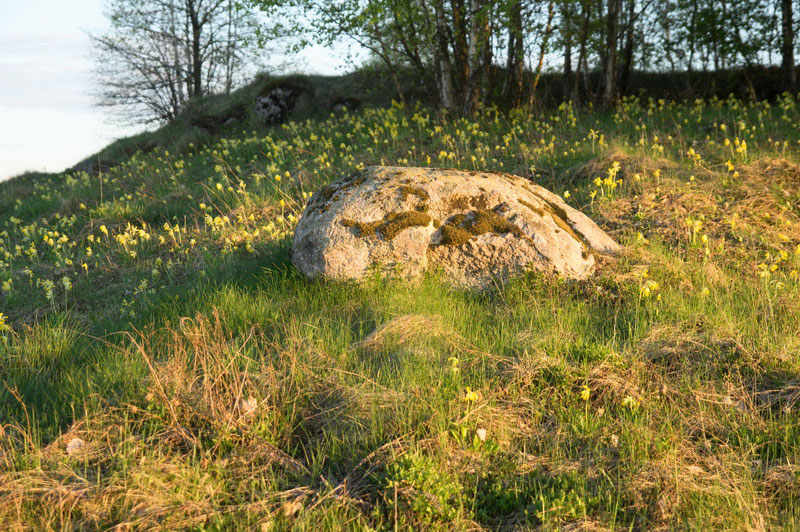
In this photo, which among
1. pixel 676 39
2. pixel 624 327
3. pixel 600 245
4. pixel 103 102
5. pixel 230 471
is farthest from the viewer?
pixel 103 102

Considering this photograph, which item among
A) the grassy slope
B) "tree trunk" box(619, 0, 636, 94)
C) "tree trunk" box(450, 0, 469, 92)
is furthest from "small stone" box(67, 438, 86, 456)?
"tree trunk" box(619, 0, 636, 94)

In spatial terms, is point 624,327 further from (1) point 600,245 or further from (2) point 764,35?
(2) point 764,35

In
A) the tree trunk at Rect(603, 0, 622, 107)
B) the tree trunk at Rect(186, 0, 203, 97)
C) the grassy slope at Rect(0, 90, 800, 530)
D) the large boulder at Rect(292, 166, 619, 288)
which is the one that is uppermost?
the tree trunk at Rect(186, 0, 203, 97)

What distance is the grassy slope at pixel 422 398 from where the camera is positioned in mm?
2760

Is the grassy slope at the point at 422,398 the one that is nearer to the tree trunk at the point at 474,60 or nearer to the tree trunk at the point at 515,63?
the tree trunk at the point at 474,60

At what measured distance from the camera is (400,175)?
231 inches

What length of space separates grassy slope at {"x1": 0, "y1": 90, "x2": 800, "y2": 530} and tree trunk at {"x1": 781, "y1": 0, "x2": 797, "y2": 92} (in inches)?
331

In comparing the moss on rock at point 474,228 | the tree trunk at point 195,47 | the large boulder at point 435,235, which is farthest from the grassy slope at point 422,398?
the tree trunk at point 195,47

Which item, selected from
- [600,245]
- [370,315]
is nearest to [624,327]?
[600,245]

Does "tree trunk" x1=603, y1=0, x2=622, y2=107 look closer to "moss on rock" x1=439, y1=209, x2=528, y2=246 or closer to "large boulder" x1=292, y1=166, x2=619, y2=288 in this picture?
"large boulder" x1=292, y1=166, x2=619, y2=288

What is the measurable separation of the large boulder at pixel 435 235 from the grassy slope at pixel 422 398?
0.62 feet

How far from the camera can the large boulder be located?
5.22 metres

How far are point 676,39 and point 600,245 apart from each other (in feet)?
43.4

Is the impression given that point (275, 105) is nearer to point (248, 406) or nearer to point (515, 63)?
point (515, 63)
